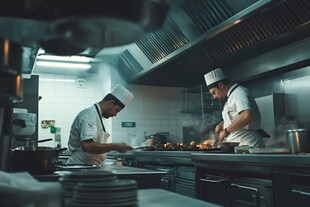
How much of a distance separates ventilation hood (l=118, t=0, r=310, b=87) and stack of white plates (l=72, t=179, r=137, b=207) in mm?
2357

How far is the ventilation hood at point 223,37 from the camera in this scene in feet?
10.8

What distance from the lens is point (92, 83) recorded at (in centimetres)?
709

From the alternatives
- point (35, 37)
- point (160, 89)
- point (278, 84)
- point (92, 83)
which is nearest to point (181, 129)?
point (160, 89)

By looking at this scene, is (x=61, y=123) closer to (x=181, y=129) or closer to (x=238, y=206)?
(x=181, y=129)

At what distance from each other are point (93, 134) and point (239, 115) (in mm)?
1583

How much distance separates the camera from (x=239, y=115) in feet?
12.2

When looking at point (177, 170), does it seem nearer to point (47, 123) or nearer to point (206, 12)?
point (206, 12)

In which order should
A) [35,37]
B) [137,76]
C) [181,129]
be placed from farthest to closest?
[181,129] < [137,76] < [35,37]

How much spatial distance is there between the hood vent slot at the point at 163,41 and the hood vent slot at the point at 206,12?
37 cm

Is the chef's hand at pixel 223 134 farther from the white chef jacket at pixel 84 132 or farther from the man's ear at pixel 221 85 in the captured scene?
the white chef jacket at pixel 84 132

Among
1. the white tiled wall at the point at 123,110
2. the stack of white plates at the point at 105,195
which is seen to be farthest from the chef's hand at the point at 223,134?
the stack of white plates at the point at 105,195

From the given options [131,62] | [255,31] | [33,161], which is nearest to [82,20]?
[33,161]

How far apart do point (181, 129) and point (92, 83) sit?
2.02m

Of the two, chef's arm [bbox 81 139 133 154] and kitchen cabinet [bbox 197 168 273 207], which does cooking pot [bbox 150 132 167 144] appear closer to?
kitchen cabinet [bbox 197 168 273 207]
